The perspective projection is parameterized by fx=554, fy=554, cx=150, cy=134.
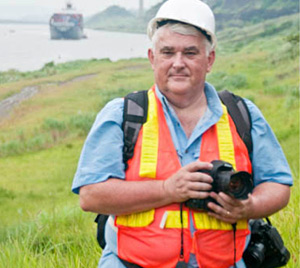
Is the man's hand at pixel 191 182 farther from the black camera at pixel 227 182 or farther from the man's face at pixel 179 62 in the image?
Answer: the man's face at pixel 179 62

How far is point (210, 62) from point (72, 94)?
12.7m

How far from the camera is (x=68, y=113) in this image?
13930 mm

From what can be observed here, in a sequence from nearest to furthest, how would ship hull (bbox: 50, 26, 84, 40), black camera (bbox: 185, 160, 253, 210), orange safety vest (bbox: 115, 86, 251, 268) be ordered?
black camera (bbox: 185, 160, 253, 210) < orange safety vest (bbox: 115, 86, 251, 268) < ship hull (bbox: 50, 26, 84, 40)

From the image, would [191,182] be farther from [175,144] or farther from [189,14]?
[189,14]

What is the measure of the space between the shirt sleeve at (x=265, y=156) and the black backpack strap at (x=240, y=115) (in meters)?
0.02

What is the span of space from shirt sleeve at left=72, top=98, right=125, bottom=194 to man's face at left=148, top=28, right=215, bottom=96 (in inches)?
8.2

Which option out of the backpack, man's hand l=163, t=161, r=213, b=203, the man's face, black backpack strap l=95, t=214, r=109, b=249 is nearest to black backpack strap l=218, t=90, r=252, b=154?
the backpack

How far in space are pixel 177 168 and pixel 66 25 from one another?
37.3 ft

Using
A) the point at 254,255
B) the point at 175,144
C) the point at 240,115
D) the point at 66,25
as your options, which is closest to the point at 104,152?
the point at 175,144

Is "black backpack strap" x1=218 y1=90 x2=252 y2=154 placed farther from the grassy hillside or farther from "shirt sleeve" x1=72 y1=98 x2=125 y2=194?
the grassy hillside

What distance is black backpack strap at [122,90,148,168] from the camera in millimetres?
1815

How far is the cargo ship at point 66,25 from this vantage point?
12.0m

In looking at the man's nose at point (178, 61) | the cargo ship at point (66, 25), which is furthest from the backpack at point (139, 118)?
the cargo ship at point (66, 25)

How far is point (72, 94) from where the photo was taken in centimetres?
1452
